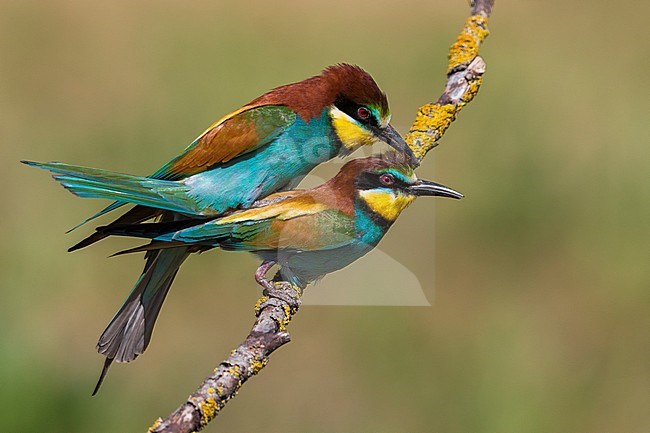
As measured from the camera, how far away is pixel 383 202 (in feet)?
7.02

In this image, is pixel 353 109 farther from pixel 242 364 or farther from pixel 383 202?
pixel 242 364

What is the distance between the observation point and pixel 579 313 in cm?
422

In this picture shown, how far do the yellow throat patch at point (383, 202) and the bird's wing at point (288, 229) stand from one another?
0.05 m

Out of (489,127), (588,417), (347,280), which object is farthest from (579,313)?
(347,280)

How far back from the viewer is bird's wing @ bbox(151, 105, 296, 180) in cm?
235

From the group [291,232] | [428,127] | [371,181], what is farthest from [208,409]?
[428,127]

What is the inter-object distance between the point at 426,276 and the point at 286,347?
132 cm

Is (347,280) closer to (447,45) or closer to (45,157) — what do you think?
(45,157)

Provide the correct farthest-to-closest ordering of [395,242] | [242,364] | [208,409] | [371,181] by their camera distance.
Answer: [395,242]
[371,181]
[242,364]
[208,409]

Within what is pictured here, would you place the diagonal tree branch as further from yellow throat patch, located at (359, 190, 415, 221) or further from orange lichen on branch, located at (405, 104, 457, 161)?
yellow throat patch, located at (359, 190, 415, 221)

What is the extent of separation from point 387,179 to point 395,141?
25 cm

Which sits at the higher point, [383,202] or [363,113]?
[363,113]

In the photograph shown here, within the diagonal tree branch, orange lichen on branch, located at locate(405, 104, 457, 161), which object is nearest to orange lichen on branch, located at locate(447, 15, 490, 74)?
the diagonal tree branch

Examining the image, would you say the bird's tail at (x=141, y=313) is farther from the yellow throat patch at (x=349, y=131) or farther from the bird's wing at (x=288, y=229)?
the yellow throat patch at (x=349, y=131)
